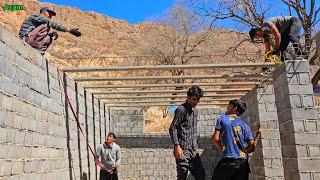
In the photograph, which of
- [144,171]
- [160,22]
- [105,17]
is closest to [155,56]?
[160,22]

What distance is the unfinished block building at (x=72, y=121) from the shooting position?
14.2 ft

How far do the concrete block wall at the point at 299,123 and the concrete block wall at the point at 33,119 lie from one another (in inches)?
145

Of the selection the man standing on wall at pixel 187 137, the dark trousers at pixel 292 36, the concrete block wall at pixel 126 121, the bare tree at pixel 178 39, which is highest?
the bare tree at pixel 178 39

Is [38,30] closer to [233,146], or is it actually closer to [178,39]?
[233,146]

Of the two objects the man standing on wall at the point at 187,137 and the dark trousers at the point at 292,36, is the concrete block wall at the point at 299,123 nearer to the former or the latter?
the dark trousers at the point at 292,36

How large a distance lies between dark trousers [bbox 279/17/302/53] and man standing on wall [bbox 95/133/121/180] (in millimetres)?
3848

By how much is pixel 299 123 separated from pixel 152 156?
236 inches

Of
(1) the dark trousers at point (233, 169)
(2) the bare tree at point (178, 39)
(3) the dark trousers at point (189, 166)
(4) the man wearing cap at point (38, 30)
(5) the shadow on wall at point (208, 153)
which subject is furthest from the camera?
(2) the bare tree at point (178, 39)

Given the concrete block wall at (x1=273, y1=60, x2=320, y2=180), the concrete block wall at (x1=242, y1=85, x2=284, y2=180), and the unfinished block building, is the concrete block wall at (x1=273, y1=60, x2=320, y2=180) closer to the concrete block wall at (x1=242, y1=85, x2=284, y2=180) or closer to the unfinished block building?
the unfinished block building

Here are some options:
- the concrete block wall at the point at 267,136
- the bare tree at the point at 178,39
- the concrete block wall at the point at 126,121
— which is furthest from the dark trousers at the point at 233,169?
the bare tree at the point at 178,39

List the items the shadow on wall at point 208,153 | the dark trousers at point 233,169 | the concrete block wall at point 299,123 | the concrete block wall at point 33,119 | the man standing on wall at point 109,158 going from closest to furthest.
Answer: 1. the concrete block wall at point 33,119
2. the dark trousers at point 233,169
3. the concrete block wall at point 299,123
4. the man standing on wall at point 109,158
5. the shadow on wall at point 208,153

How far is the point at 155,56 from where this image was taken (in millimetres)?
27844

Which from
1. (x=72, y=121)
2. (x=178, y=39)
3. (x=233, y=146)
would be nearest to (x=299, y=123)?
(x=233, y=146)

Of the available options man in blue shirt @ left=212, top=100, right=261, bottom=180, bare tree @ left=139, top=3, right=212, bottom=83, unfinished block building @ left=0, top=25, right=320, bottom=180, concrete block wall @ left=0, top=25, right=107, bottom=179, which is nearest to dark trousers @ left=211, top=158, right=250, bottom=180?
man in blue shirt @ left=212, top=100, right=261, bottom=180
